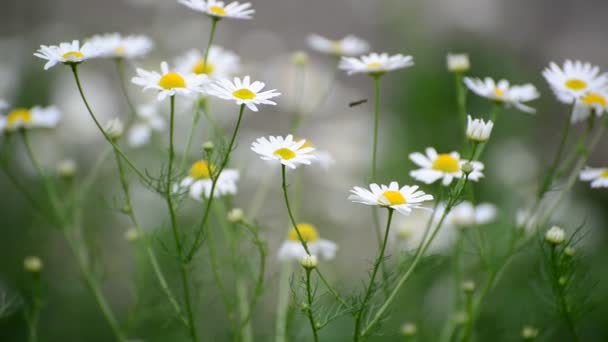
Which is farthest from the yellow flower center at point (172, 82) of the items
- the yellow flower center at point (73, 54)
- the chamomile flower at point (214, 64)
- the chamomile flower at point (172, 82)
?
the chamomile flower at point (214, 64)

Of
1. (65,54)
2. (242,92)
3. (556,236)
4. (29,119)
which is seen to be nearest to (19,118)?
(29,119)

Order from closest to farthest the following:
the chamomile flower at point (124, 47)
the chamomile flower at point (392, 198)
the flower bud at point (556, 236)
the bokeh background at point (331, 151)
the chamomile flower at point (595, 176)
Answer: the chamomile flower at point (392, 198), the flower bud at point (556, 236), the chamomile flower at point (595, 176), the chamomile flower at point (124, 47), the bokeh background at point (331, 151)

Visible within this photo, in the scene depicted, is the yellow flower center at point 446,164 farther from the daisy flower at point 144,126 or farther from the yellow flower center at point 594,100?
the daisy flower at point 144,126

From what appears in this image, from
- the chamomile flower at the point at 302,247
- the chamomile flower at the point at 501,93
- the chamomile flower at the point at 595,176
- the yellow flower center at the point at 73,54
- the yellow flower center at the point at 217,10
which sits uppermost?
the yellow flower center at the point at 217,10

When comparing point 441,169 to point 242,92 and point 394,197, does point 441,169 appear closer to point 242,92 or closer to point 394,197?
point 394,197

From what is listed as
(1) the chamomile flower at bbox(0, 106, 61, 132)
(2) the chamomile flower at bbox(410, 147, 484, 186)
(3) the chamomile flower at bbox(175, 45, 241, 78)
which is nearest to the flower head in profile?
(2) the chamomile flower at bbox(410, 147, 484, 186)

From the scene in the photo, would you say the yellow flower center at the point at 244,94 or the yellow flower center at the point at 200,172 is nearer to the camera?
the yellow flower center at the point at 244,94
